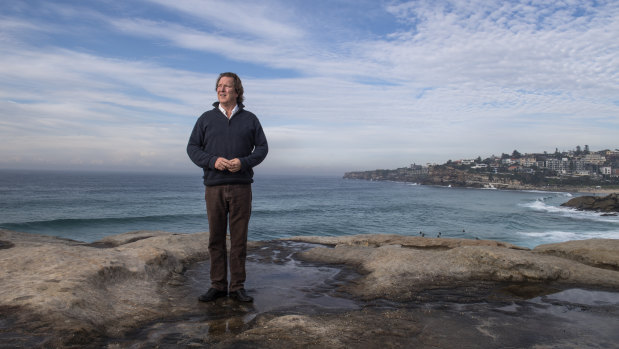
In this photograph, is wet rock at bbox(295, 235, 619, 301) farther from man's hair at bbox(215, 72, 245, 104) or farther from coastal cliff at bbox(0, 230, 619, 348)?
man's hair at bbox(215, 72, 245, 104)

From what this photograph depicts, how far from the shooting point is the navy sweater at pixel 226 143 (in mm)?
4109

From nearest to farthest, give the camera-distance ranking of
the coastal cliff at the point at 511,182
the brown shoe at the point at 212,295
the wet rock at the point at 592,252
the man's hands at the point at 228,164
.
A: the man's hands at the point at 228,164 → the brown shoe at the point at 212,295 → the wet rock at the point at 592,252 → the coastal cliff at the point at 511,182

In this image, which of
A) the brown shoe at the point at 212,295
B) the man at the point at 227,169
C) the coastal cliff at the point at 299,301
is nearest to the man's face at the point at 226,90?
the man at the point at 227,169

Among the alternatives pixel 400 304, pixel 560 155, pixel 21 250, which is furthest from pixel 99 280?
pixel 560 155

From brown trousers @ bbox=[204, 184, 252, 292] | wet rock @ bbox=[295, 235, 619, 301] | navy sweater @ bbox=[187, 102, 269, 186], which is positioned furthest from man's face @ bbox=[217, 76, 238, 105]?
wet rock @ bbox=[295, 235, 619, 301]

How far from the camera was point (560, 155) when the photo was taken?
168m

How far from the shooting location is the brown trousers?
13.6ft

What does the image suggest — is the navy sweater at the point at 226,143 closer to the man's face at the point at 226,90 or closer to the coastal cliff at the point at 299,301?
the man's face at the point at 226,90

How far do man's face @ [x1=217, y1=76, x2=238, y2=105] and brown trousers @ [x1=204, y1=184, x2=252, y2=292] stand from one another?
3.43 feet

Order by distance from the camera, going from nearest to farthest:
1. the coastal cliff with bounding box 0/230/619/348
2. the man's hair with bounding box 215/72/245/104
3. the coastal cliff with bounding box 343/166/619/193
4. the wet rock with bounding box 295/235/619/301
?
the coastal cliff with bounding box 0/230/619/348, the man's hair with bounding box 215/72/245/104, the wet rock with bounding box 295/235/619/301, the coastal cliff with bounding box 343/166/619/193

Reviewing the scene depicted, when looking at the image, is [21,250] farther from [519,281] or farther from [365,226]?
[365,226]

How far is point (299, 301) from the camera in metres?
4.20

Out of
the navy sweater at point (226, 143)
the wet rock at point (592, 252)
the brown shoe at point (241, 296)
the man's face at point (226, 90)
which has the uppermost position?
the man's face at point (226, 90)

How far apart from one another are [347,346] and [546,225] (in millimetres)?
35830
